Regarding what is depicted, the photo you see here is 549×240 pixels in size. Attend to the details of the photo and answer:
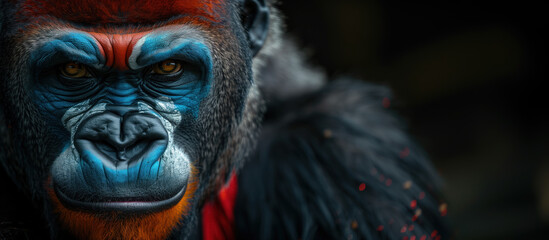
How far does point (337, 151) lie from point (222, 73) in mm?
1001

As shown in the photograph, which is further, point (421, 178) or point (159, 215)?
point (421, 178)

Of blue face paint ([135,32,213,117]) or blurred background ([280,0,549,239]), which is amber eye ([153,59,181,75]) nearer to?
blue face paint ([135,32,213,117])

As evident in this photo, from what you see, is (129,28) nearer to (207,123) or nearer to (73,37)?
(73,37)

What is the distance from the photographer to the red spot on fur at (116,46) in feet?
5.75

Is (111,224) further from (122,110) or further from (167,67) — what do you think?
(167,67)

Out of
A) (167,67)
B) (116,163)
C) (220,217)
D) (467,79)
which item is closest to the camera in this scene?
(116,163)

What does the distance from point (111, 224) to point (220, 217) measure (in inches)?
37.4

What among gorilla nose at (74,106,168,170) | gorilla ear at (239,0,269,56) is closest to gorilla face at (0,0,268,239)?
gorilla nose at (74,106,168,170)

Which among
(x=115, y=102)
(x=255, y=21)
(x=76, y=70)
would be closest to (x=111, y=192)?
(x=115, y=102)

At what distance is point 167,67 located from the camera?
1.87 meters

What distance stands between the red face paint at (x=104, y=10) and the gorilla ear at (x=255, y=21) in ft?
1.41

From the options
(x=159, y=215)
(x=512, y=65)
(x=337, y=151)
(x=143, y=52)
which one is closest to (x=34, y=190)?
(x=159, y=215)

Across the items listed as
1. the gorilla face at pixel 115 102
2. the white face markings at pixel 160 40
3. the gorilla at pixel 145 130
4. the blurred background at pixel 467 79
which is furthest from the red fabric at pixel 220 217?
the blurred background at pixel 467 79

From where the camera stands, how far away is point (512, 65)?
5.07 metres
